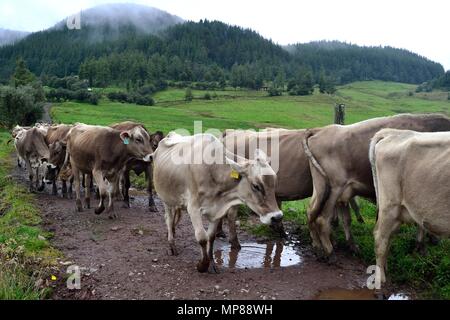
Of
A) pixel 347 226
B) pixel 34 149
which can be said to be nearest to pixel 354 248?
pixel 347 226

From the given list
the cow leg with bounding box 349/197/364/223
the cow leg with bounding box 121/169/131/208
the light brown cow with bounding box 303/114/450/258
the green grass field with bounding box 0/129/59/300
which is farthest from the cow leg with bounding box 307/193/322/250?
the cow leg with bounding box 121/169/131/208

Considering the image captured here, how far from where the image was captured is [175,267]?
7844mm

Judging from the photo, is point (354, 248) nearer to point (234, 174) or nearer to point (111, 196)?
point (234, 174)

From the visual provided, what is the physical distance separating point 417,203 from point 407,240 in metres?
2.35

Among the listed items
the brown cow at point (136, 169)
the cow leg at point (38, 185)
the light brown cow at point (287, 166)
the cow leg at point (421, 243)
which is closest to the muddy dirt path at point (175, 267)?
the light brown cow at point (287, 166)

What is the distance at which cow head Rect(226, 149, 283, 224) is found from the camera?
6.85 m

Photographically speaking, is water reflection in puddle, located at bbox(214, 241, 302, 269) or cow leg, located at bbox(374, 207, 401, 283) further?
water reflection in puddle, located at bbox(214, 241, 302, 269)

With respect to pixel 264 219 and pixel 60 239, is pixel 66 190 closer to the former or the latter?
pixel 60 239

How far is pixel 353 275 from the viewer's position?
296 inches

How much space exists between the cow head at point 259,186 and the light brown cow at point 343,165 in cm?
160

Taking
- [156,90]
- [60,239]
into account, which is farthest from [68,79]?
[60,239]

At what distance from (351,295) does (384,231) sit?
1.09 metres

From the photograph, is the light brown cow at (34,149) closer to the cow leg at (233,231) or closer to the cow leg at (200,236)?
the cow leg at (233,231)

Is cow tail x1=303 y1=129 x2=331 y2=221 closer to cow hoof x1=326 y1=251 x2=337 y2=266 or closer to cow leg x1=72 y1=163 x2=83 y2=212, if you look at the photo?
cow hoof x1=326 y1=251 x2=337 y2=266
